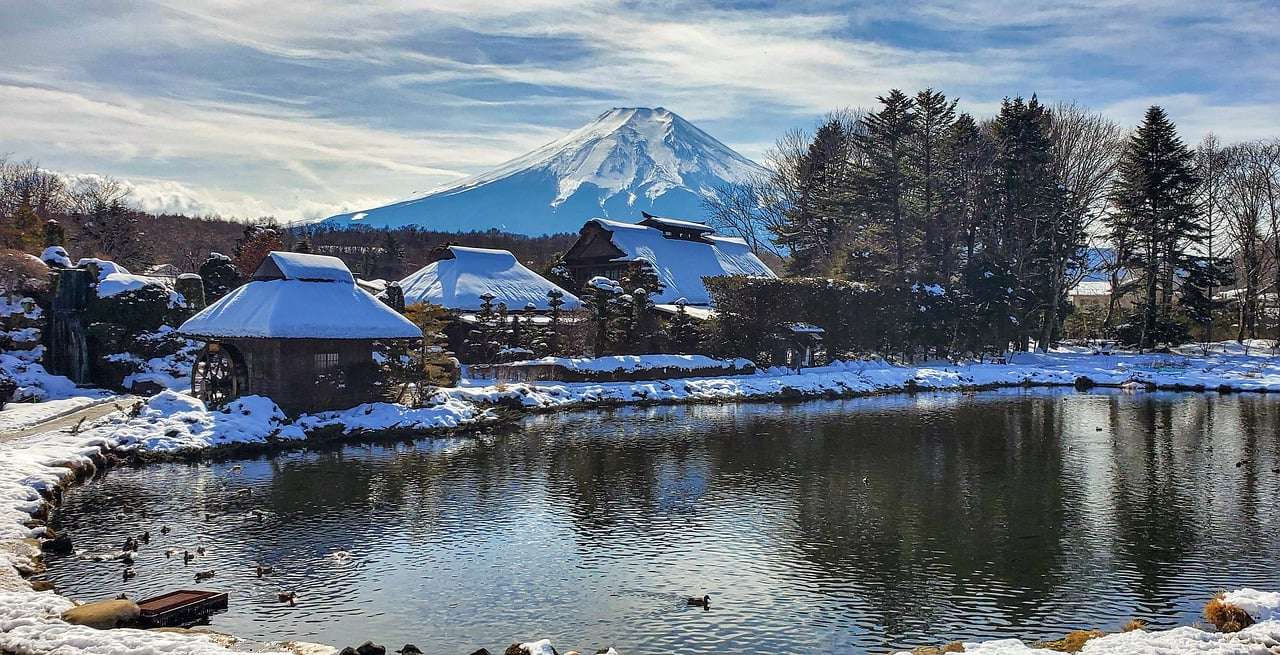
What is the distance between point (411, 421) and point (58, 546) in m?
13.8

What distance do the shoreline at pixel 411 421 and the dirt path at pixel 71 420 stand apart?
2.01ft

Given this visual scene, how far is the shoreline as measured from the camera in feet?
41.3

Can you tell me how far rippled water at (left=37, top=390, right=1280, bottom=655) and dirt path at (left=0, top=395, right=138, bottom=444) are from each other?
3.48 metres

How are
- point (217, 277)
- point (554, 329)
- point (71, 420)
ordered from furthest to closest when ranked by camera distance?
1. point (554, 329)
2. point (217, 277)
3. point (71, 420)

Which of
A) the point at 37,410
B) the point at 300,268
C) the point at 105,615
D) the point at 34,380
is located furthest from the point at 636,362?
the point at 105,615

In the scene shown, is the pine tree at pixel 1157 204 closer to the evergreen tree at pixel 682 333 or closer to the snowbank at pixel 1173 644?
the evergreen tree at pixel 682 333

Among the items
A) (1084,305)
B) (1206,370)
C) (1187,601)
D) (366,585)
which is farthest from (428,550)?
(1084,305)

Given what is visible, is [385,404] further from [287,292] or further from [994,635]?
[994,635]

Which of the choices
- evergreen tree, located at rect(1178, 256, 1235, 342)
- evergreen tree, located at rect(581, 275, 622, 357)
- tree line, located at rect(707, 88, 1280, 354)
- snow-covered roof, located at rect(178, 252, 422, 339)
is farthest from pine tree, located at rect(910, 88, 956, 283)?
snow-covered roof, located at rect(178, 252, 422, 339)

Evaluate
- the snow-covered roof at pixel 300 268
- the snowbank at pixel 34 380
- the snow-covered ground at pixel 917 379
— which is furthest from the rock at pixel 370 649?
the snowbank at pixel 34 380

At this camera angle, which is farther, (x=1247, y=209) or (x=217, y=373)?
(x=1247, y=209)

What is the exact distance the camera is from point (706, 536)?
51.6 ft

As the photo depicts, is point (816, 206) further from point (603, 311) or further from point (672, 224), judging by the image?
point (603, 311)

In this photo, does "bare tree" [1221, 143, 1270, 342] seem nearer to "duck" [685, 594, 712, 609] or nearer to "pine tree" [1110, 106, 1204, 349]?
"pine tree" [1110, 106, 1204, 349]
